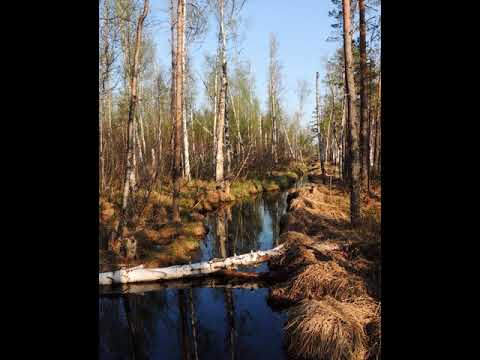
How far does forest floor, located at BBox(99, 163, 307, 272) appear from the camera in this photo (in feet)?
26.1

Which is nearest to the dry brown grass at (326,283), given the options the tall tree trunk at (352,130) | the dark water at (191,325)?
the dark water at (191,325)

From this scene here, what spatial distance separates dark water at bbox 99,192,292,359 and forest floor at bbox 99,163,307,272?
5.09ft

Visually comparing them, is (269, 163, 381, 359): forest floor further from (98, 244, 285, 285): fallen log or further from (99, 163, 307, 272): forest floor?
(99, 163, 307, 272): forest floor

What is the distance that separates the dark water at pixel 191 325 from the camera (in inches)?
189

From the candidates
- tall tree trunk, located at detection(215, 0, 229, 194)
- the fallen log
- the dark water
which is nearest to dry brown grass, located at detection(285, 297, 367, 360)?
the dark water

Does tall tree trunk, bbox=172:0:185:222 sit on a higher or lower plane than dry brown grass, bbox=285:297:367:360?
higher

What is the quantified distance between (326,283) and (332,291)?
7.2 inches

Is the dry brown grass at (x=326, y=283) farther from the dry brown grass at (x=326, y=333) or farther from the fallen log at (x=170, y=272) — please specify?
the fallen log at (x=170, y=272)

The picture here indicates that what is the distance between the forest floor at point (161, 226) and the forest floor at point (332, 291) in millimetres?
2661
